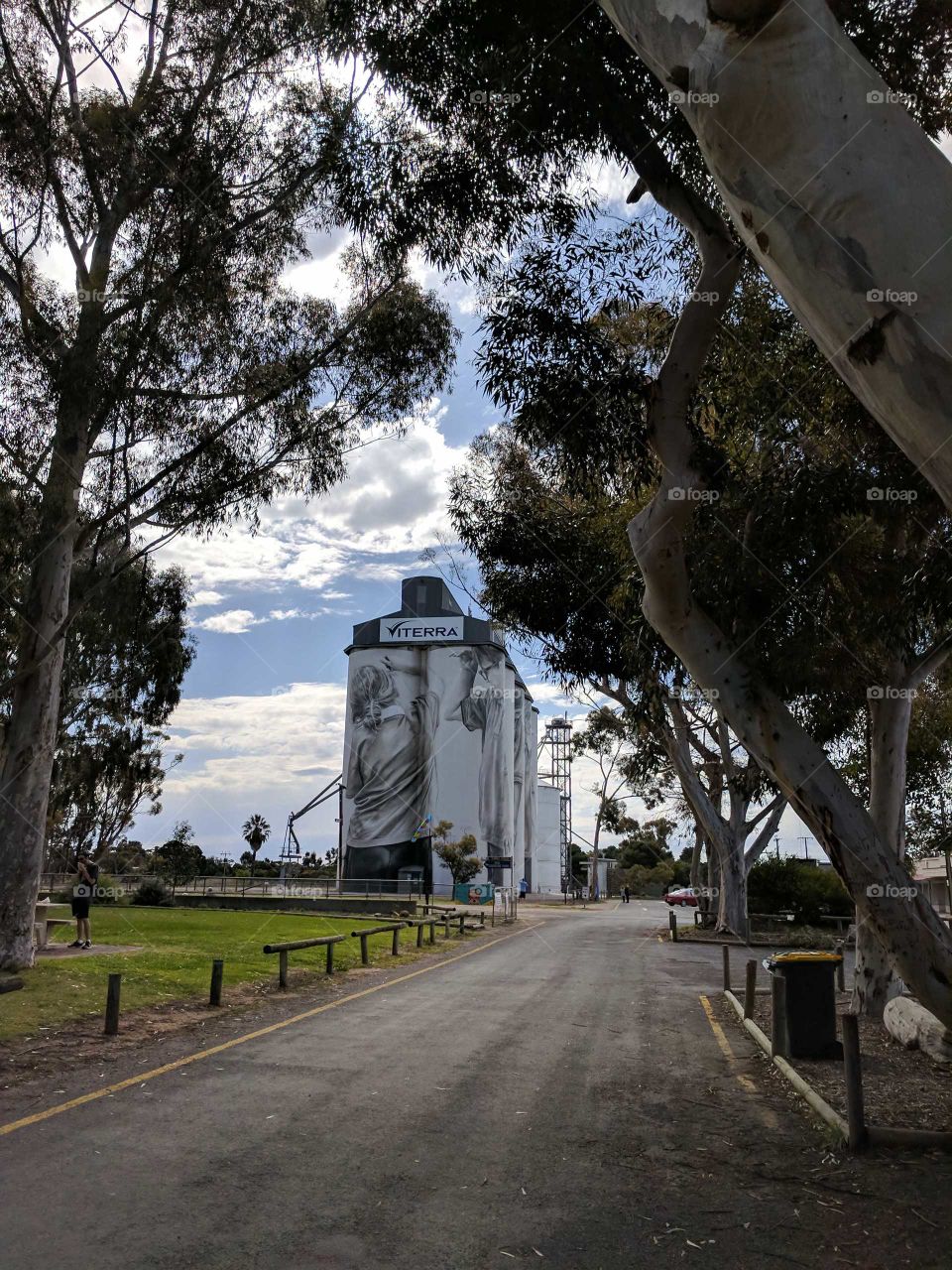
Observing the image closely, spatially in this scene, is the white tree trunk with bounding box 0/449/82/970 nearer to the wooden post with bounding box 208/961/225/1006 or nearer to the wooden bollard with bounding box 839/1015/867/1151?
the wooden post with bounding box 208/961/225/1006

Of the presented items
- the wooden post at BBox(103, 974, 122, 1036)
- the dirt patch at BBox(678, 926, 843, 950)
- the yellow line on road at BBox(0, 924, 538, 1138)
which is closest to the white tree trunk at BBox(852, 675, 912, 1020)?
the yellow line on road at BBox(0, 924, 538, 1138)

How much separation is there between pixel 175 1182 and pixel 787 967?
21.6 ft

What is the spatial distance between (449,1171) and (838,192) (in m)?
5.52

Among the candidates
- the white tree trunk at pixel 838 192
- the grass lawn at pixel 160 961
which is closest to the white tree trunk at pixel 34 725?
the grass lawn at pixel 160 961

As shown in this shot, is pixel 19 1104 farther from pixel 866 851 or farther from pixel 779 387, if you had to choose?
pixel 779 387

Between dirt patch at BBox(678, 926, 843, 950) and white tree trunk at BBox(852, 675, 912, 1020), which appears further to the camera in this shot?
dirt patch at BBox(678, 926, 843, 950)

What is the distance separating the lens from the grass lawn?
1223cm

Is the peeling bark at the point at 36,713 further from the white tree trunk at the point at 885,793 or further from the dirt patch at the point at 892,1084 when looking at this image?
the white tree trunk at the point at 885,793

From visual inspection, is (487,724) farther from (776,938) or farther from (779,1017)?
(779,1017)

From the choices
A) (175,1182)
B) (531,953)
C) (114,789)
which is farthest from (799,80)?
(114,789)

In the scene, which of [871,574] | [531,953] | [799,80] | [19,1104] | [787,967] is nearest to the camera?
[799,80]

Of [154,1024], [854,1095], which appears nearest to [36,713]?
[154,1024]

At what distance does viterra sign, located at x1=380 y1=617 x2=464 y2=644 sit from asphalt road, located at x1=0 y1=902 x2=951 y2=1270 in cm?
6981

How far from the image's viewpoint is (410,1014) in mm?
12578
